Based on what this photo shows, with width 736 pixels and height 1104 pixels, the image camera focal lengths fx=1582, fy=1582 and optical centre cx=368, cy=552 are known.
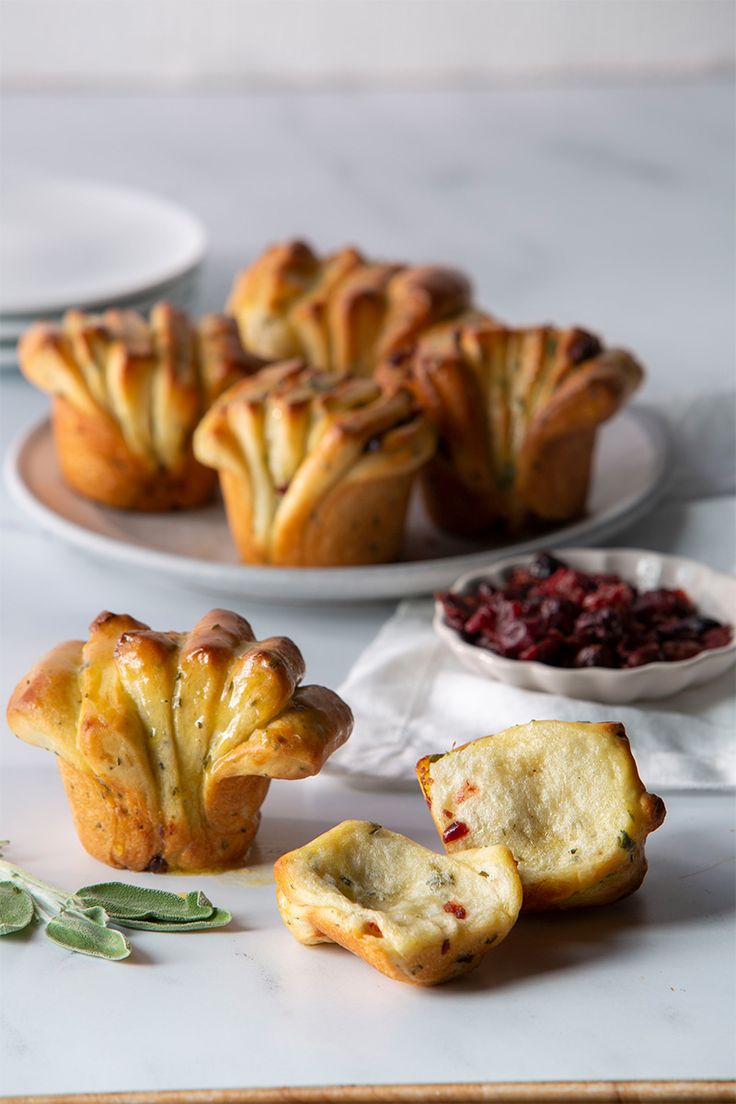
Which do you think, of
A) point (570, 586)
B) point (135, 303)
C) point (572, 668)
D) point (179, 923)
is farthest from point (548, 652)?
point (135, 303)

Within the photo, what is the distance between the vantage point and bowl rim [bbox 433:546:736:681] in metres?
1.83

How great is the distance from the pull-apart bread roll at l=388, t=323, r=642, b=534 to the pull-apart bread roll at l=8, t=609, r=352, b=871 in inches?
31.7

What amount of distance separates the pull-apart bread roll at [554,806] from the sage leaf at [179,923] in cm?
22

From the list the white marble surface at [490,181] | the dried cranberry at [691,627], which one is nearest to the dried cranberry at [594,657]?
the dried cranberry at [691,627]

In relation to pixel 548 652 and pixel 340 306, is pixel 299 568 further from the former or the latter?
pixel 340 306

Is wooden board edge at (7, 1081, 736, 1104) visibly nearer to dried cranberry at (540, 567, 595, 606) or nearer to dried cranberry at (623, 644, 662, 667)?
dried cranberry at (623, 644, 662, 667)

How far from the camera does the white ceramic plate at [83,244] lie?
10.2 feet

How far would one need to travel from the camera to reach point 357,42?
5.67 metres

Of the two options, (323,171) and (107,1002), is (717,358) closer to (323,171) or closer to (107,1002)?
(323,171)

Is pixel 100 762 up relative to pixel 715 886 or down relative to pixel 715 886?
up

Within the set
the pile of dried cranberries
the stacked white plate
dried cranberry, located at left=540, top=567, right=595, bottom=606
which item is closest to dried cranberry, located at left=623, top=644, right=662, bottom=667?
the pile of dried cranberries

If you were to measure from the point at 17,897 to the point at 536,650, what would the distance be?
26.7 inches

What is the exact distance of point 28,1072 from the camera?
1.29 meters

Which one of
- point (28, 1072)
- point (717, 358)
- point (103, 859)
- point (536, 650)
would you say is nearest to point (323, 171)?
point (717, 358)
